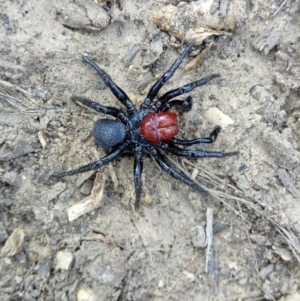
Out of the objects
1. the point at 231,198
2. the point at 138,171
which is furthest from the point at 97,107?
the point at 231,198

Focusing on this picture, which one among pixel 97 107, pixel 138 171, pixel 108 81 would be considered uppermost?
pixel 108 81

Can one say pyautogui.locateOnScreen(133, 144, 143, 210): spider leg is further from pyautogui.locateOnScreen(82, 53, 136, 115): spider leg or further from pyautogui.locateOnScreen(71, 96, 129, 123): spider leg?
pyautogui.locateOnScreen(82, 53, 136, 115): spider leg

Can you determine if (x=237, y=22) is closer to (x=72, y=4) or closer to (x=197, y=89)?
(x=197, y=89)

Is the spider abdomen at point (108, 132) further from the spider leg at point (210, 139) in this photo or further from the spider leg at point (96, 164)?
the spider leg at point (210, 139)

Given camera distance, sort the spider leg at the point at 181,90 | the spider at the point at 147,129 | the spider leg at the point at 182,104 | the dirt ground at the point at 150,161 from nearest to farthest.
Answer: the dirt ground at the point at 150,161
the spider at the point at 147,129
the spider leg at the point at 181,90
the spider leg at the point at 182,104

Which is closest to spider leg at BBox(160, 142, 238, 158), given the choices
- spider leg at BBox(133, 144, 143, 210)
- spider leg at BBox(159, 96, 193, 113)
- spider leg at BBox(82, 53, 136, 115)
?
spider leg at BBox(133, 144, 143, 210)

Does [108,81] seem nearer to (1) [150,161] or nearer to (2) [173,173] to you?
(1) [150,161]

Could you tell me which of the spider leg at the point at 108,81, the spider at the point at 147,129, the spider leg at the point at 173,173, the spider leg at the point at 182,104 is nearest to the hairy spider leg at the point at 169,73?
the spider at the point at 147,129

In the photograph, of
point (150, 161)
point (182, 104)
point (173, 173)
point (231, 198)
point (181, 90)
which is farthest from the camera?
point (150, 161)
